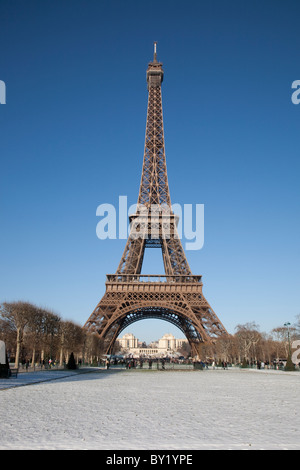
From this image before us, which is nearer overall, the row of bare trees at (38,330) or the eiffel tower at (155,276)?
the row of bare trees at (38,330)

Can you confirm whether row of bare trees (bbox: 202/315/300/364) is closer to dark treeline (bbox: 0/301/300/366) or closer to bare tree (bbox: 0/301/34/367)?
dark treeline (bbox: 0/301/300/366)

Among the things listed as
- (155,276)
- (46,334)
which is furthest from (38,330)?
(155,276)

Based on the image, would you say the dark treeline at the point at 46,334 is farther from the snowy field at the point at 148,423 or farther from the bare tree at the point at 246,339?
the snowy field at the point at 148,423

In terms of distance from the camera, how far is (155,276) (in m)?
64.2

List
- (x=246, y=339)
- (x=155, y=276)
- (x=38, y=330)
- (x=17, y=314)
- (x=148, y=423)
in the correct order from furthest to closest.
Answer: (x=246, y=339) < (x=155, y=276) < (x=38, y=330) < (x=17, y=314) < (x=148, y=423)

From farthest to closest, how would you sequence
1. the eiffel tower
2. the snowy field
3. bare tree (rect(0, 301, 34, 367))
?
the eiffel tower → bare tree (rect(0, 301, 34, 367)) → the snowy field

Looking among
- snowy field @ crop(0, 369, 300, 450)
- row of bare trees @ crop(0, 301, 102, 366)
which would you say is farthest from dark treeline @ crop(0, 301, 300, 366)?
snowy field @ crop(0, 369, 300, 450)

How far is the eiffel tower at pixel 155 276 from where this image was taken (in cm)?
5872

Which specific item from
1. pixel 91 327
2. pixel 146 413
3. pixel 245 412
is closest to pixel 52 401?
pixel 146 413

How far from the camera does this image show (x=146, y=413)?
12.2 m

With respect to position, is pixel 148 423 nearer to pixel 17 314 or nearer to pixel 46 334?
pixel 17 314

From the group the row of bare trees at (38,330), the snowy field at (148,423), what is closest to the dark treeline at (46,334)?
the row of bare trees at (38,330)

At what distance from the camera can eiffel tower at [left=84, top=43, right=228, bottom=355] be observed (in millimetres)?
58719

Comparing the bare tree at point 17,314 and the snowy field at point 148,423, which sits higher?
the bare tree at point 17,314
